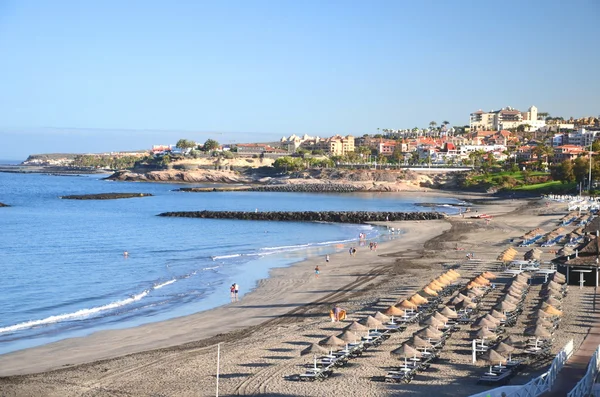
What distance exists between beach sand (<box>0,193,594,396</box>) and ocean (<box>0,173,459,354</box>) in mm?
1939

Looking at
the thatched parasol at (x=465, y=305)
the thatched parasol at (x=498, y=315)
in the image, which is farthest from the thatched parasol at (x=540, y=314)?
the thatched parasol at (x=465, y=305)

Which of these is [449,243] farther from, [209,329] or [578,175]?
[578,175]

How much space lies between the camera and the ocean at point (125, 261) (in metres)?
29.7

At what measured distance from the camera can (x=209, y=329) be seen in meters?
26.8

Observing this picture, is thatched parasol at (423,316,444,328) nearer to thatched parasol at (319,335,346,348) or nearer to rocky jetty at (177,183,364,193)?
thatched parasol at (319,335,346,348)

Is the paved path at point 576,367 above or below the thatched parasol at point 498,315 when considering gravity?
below

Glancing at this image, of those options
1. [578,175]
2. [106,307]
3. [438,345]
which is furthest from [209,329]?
[578,175]

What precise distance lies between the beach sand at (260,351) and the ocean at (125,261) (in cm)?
194

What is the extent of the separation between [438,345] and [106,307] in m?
15.5

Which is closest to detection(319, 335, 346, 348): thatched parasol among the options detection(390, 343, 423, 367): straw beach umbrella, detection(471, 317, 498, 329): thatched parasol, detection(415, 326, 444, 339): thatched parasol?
detection(390, 343, 423, 367): straw beach umbrella

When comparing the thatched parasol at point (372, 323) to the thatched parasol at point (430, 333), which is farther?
the thatched parasol at point (372, 323)

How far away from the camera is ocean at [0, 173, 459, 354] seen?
1169 inches

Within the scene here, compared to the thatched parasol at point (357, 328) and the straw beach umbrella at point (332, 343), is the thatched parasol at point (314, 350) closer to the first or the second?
the straw beach umbrella at point (332, 343)

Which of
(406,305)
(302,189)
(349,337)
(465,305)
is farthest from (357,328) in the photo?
(302,189)
